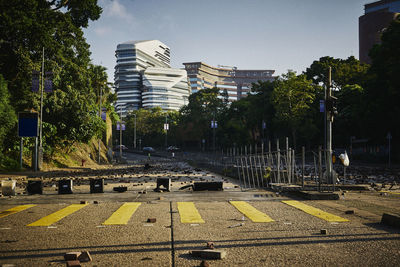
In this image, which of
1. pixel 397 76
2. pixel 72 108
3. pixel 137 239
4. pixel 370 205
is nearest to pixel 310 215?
pixel 370 205

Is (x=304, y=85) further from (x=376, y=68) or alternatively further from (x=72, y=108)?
(x=72, y=108)

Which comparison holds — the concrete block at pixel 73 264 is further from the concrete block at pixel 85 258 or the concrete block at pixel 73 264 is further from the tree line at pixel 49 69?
the tree line at pixel 49 69

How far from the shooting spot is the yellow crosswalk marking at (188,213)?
26.5ft

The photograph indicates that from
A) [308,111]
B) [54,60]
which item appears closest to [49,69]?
[54,60]

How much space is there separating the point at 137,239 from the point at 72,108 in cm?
3188

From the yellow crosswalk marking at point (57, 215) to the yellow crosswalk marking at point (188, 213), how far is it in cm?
274

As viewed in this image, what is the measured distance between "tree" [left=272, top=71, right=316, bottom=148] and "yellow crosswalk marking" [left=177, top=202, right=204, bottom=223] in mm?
54396

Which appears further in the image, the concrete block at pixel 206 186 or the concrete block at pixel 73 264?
the concrete block at pixel 206 186

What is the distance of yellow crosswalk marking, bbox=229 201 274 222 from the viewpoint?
826cm

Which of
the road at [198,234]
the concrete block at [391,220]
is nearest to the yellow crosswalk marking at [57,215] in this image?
the road at [198,234]

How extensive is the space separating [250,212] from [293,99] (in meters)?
56.5

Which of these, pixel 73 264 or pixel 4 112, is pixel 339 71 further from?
pixel 73 264

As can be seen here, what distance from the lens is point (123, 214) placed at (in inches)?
355

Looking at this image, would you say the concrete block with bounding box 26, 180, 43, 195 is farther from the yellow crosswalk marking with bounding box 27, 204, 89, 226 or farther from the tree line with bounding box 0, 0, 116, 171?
the tree line with bounding box 0, 0, 116, 171
